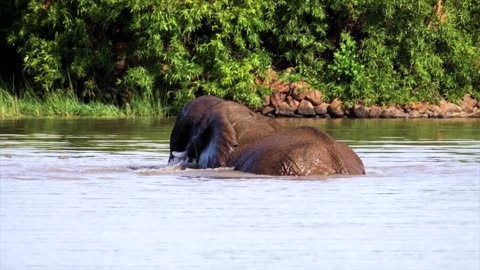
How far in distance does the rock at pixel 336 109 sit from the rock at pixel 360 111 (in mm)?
249

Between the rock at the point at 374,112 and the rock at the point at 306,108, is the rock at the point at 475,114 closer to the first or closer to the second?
the rock at the point at 374,112

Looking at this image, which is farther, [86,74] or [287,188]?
[86,74]

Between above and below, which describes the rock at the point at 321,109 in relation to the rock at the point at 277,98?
below

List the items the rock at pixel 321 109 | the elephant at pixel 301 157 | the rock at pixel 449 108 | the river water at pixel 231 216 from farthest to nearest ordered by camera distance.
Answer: the rock at pixel 449 108 < the rock at pixel 321 109 < the elephant at pixel 301 157 < the river water at pixel 231 216

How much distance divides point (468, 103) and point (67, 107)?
850cm

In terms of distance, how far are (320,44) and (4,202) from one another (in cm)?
1836

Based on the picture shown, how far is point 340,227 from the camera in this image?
6.93 m

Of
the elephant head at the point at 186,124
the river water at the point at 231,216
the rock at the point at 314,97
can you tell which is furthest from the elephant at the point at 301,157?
the rock at the point at 314,97

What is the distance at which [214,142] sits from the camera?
10.2m

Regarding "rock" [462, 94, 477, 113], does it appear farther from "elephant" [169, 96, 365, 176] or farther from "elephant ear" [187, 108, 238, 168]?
"elephant ear" [187, 108, 238, 168]

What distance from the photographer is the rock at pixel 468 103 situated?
25781mm

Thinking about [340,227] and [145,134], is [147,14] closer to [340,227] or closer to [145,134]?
[145,134]

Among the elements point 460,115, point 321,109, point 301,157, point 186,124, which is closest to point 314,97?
point 321,109

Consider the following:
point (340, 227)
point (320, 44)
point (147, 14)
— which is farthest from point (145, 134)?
point (340, 227)
